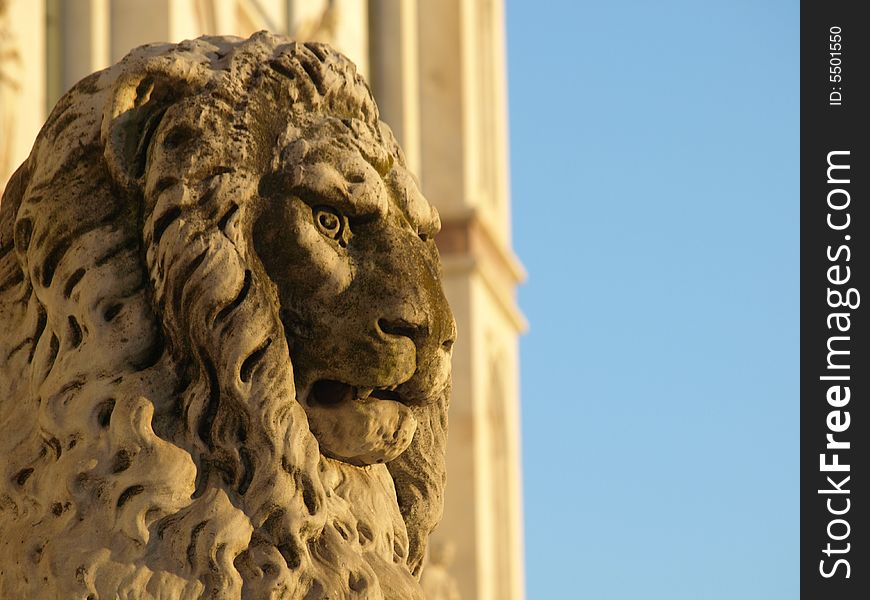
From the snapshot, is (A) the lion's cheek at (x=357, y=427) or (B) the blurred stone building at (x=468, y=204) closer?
(A) the lion's cheek at (x=357, y=427)

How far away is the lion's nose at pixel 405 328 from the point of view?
11.0ft

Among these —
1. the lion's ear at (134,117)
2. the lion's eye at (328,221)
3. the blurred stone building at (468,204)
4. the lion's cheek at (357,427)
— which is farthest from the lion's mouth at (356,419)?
the blurred stone building at (468,204)

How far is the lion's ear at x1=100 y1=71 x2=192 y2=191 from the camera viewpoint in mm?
3348

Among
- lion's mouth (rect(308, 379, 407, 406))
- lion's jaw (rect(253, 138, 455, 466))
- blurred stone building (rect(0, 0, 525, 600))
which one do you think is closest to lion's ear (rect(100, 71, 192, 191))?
lion's jaw (rect(253, 138, 455, 466))

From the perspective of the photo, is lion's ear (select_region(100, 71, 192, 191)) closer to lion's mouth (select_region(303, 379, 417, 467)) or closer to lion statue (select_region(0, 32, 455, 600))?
lion statue (select_region(0, 32, 455, 600))

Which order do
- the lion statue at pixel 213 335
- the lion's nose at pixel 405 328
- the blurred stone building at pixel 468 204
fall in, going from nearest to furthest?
the lion statue at pixel 213 335, the lion's nose at pixel 405 328, the blurred stone building at pixel 468 204

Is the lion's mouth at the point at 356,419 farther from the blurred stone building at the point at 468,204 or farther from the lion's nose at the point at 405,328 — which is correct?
the blurred stone building at the point at 468,204

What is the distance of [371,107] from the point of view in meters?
3.58

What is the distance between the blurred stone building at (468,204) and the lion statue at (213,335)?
13756 mm

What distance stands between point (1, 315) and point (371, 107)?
65 cm

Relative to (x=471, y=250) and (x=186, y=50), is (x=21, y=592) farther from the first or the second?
(x=471, y=250)

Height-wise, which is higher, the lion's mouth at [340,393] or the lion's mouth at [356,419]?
the lion's mouth at [340,393]

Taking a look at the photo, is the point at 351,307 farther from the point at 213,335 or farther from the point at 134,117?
the point at 134,117
